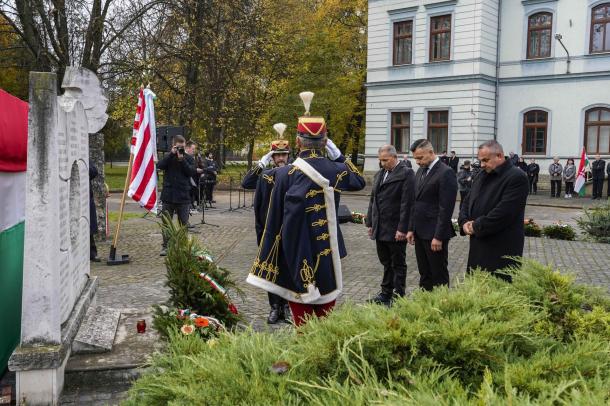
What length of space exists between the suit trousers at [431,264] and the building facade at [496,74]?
73.9 ft

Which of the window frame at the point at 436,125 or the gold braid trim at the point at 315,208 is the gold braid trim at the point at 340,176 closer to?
the gold braid trim at the point at 315,208

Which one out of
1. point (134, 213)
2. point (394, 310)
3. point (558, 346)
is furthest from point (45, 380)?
point (134, 213)

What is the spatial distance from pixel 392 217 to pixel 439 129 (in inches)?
928

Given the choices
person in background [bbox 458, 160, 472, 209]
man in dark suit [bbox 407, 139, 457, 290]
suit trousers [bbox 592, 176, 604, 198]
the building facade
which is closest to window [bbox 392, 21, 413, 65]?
the building facade

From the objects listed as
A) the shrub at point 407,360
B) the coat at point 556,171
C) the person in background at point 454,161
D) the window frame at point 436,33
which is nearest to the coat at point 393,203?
the shrub at point 407,360

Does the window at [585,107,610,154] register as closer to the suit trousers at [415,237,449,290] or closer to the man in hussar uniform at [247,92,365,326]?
the suit trousers at [415,237,449,290]

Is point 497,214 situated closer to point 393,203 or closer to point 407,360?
point 393,203

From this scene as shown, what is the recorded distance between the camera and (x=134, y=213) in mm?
18172

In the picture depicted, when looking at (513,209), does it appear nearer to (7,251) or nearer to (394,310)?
(394,310)

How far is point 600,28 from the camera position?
26.1 m

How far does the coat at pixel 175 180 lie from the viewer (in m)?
10.3

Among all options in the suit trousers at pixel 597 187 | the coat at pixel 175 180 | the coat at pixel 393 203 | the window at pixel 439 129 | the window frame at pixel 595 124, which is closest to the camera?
the coat at pixel 393 203

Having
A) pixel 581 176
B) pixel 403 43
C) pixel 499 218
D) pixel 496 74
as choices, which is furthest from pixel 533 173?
pixel 499 218

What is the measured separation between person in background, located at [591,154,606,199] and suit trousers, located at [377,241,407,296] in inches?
822
